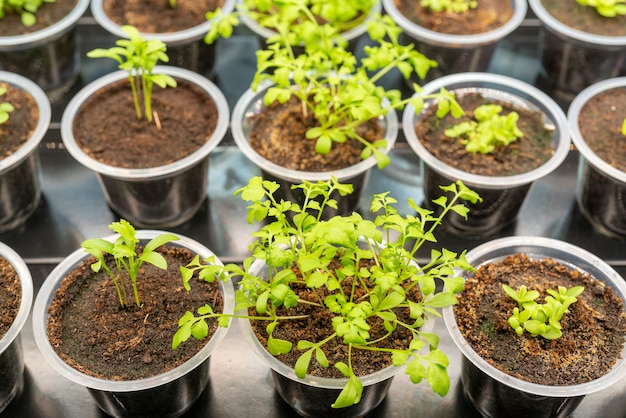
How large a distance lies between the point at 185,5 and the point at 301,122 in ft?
2.36

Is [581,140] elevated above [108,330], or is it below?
above

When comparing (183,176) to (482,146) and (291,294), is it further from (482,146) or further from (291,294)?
(482,146)

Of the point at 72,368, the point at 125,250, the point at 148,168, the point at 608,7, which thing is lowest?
the point at 72,368

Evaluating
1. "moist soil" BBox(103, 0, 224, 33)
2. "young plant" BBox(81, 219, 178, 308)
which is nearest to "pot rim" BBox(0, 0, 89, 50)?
"moist soil" BBox(103, 0, 224, 33)

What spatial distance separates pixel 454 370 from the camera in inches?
75.8

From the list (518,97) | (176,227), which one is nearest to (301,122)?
(176,227)

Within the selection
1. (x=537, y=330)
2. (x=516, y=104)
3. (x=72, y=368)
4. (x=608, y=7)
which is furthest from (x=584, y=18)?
(x=72, y=368)

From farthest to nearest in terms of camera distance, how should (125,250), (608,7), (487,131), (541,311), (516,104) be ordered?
(608,7) → (516,104) → (487,131) → (541,311) → (125,250)

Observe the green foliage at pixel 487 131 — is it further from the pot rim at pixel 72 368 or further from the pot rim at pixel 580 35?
the pot rim at pixel 72 368

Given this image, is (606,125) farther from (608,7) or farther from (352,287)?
(352,287)

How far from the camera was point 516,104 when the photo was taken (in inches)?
90.8

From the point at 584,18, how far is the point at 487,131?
2.47 feet

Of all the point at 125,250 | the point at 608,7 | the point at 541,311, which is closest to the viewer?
the point at 125,250

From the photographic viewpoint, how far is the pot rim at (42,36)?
2414 mm
